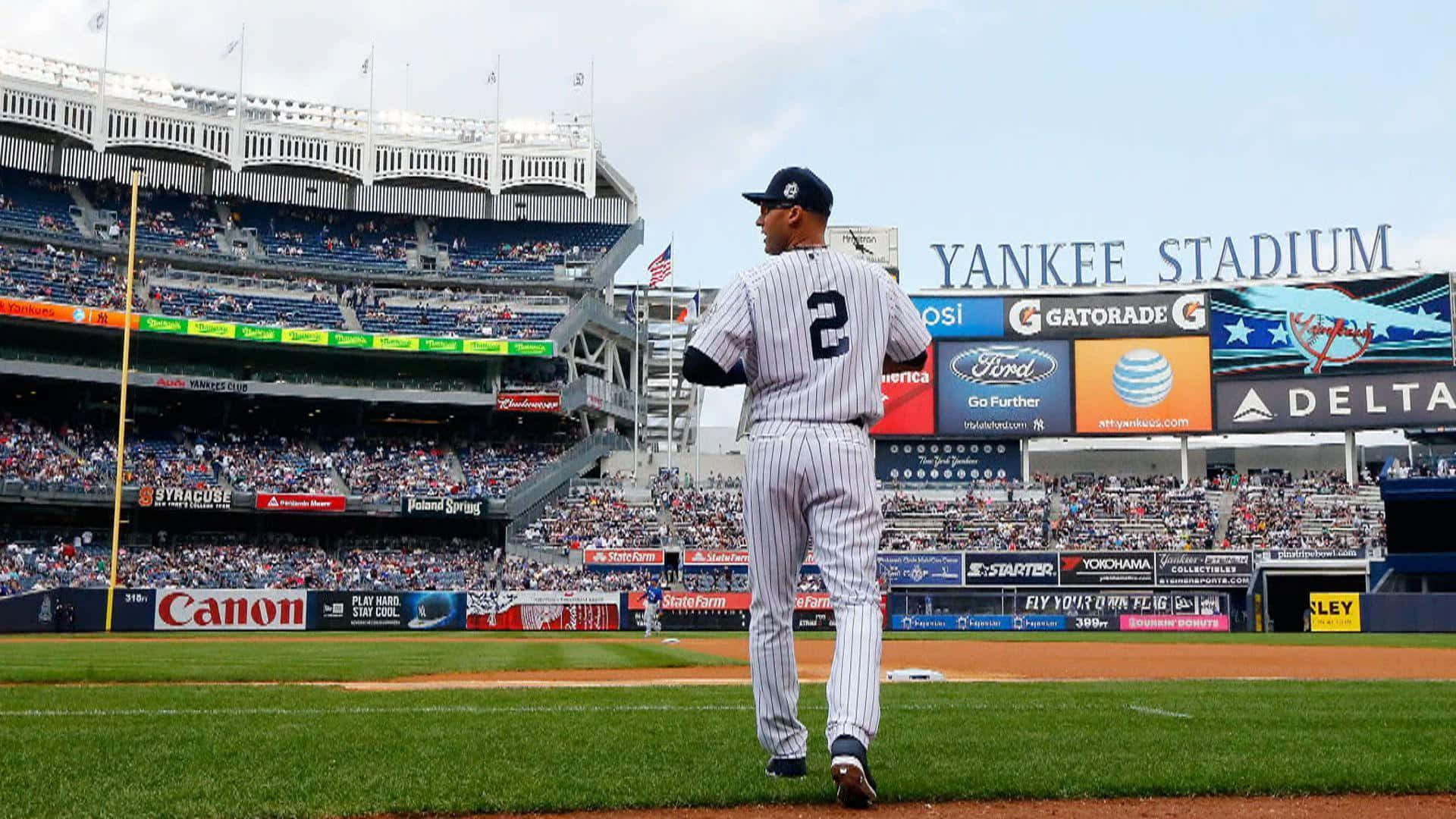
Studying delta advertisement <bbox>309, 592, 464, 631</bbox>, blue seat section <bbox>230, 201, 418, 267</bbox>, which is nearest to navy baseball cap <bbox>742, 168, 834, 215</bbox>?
delta advertisement <bbox>309, 592, 464, 631</bbox>

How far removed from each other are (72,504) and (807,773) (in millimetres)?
43651

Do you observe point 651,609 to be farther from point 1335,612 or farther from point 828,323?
point 828,323

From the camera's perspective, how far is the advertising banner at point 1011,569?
4259 centimetres

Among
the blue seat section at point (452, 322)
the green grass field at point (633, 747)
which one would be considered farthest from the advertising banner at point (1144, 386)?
the green grass field at point (633, 747)

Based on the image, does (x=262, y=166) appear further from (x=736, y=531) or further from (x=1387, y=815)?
(x=1387, y=815)

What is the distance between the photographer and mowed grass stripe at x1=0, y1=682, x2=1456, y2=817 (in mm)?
4797

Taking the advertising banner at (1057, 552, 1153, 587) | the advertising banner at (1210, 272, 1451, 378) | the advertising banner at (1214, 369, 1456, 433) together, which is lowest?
the advertising banner at (1057, 552, 1153, 587)

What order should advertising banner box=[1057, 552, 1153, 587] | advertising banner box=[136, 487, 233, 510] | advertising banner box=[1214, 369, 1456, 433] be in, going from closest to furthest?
advertising banner box=[1057, 552, 1153, 587] → advertising banner box=[136, 487, 233, 510] → advertising banner box=[1214, 369, 1456, 433]

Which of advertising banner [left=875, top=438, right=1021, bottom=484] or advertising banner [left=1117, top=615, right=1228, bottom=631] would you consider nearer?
advertising banner [left=1117, top=615, right=1228, bottom=631]

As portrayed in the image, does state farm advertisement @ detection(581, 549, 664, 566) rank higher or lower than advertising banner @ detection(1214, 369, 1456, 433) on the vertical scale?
lower

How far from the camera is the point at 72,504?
43.5 m

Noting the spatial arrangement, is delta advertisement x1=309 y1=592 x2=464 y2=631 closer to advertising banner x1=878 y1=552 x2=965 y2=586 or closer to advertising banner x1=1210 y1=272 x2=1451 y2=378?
advertising banner x1=878 y1=552 x2=965 y2=586

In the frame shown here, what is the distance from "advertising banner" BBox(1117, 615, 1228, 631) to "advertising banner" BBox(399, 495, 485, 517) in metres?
21.5

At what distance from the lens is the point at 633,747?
20.4 ft
